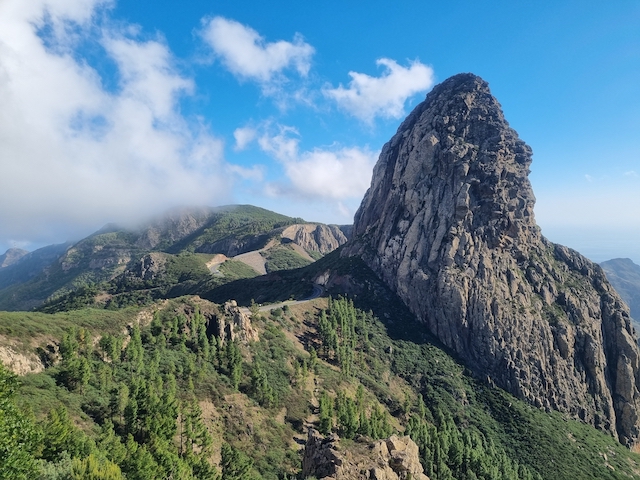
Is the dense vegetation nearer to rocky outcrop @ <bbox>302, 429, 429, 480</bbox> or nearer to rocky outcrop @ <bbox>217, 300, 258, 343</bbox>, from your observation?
rocky outcrop @ <bbox>217, 300, 258, 343</bbox>

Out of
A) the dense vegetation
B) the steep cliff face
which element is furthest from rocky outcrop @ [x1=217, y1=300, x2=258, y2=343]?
the steep cliff face

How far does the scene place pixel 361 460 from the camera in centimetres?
4409

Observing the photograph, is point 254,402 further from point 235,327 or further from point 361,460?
point 361,460

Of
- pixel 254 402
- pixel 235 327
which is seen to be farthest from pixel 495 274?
pixel 254 402

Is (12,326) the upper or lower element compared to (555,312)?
upper

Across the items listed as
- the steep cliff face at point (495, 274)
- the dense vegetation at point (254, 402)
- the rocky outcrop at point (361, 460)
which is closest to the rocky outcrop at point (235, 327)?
the dense vegetation at point (254, 402)

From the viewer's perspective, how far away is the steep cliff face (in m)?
114

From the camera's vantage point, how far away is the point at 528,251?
134m

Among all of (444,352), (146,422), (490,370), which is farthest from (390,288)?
(146,422)

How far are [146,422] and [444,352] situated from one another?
311 feet

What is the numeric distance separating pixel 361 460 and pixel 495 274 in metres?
98.8

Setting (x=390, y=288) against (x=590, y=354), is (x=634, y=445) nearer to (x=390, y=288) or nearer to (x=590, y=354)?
(x=590, y=354)

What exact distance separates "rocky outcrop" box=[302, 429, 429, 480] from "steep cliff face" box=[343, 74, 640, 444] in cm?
7487

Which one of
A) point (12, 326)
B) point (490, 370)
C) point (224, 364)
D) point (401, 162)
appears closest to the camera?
point (12, 326)
